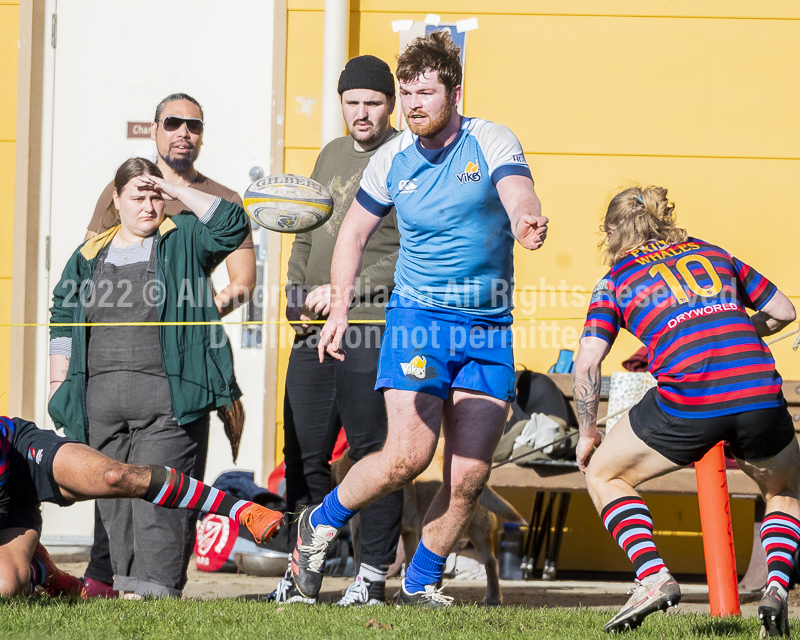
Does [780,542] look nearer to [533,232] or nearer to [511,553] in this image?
[533,232]

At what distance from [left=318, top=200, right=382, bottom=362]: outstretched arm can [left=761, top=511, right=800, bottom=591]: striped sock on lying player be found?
1767 millimetres

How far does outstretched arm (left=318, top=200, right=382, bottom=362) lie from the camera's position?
3736 mm

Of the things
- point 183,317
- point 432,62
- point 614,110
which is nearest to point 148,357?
point 183,317

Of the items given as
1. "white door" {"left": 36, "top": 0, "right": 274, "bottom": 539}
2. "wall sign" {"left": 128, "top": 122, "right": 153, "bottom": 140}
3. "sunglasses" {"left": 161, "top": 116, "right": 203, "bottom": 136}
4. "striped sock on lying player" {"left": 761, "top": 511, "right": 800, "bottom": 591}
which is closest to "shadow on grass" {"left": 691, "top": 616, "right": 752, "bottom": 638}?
"striped sock on lying player" {"left": 761, "top": 511, "right": 800, "bottom": 591}

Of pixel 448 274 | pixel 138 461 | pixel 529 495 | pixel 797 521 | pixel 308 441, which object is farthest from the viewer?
pixel 529 495

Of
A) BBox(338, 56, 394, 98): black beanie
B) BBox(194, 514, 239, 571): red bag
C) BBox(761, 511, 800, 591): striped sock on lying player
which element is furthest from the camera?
BBox(194, 514, 239, 571): red bag

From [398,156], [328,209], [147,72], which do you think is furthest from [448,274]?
[147,72]

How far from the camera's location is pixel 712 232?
6.49 metres

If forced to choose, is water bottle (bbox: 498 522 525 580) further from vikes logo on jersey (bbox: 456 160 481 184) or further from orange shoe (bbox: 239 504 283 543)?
vikes logo on jersey (bbox: 456 160 481 184)

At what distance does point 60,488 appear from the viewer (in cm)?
369

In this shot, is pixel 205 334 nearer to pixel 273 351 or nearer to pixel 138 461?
pixel 138 461

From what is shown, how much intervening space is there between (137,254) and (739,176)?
14.1ft

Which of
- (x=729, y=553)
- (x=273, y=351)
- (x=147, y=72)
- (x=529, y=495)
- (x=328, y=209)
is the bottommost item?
→ (x=529, y=495)

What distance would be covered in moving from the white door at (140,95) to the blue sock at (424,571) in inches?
117
